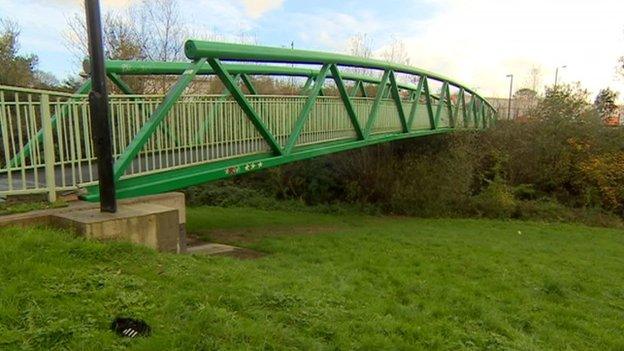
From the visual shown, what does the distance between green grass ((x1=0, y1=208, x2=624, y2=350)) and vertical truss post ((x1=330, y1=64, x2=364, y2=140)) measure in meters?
3.46

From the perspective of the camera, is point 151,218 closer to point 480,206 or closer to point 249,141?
point 249,141

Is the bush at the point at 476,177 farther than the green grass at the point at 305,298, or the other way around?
the bush at the point at 476,177

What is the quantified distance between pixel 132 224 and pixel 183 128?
2417mm

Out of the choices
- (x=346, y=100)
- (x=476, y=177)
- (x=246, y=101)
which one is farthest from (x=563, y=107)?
(x=246, y=101)

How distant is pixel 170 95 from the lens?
624cm

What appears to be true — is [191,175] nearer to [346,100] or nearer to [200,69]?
[200,69]

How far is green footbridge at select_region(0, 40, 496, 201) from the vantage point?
17.6 feet

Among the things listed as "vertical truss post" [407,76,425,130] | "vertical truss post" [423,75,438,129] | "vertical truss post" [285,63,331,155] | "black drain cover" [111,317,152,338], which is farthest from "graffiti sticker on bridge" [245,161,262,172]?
"vertical truss post" [423,75,438,129]

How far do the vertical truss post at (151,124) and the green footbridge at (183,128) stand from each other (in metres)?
0.01

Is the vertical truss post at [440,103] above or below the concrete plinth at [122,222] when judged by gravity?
above

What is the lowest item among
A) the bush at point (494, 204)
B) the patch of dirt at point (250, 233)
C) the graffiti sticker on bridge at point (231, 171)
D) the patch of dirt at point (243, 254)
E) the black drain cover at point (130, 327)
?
the bush at point (494, 204)

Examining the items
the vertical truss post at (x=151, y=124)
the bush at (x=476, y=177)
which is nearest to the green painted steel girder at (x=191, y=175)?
the vertical truss post at (x=151, y=124)

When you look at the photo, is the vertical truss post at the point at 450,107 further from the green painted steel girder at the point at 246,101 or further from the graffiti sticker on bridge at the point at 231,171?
the graffiti sticker on bridge at the point at 231,171

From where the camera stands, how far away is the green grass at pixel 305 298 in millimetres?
3219
